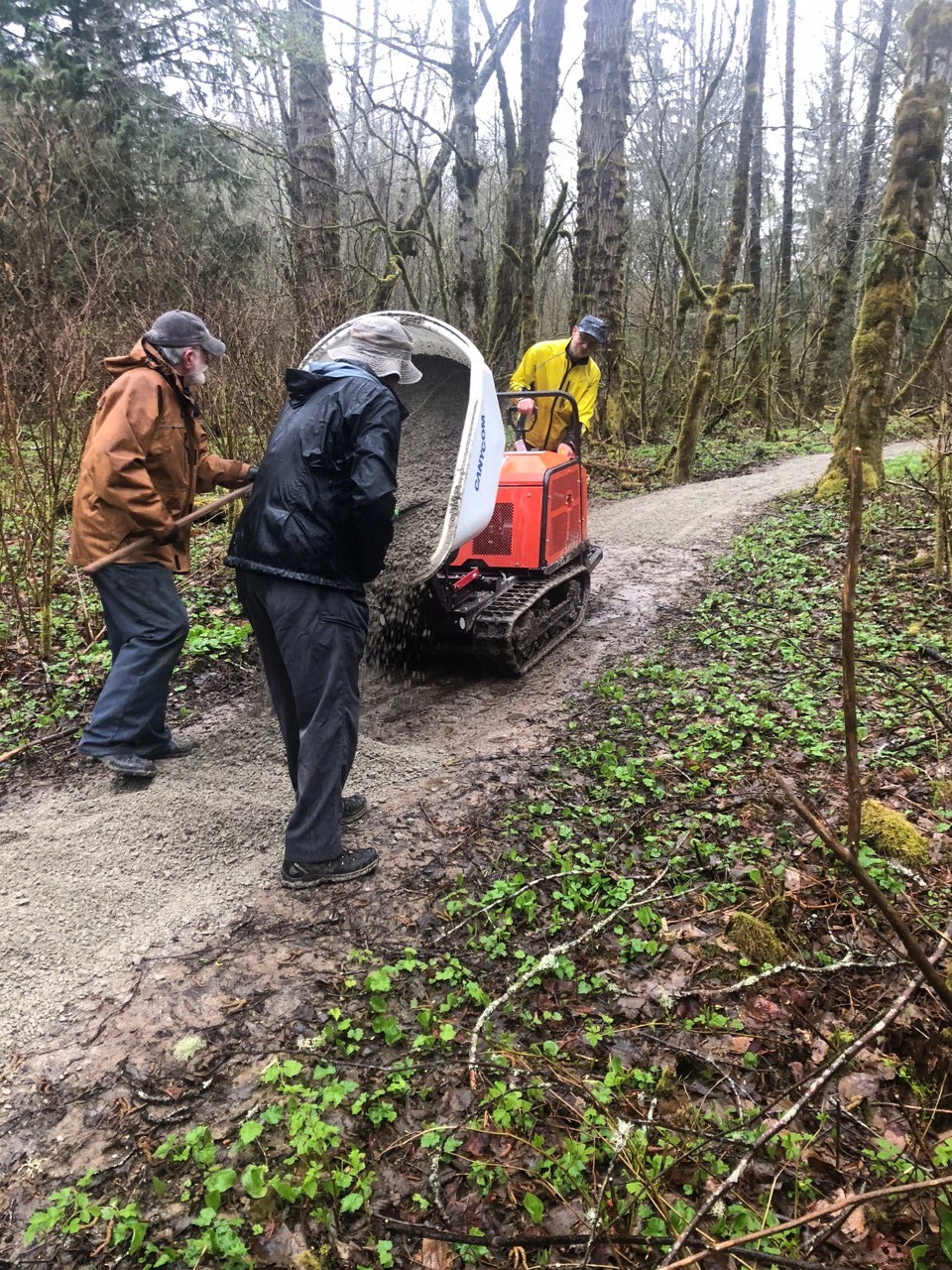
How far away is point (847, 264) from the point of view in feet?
55.8

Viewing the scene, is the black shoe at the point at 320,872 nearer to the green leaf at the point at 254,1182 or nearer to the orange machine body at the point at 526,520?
the green leaf at the point at 254,1182

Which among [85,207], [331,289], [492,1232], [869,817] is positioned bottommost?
[492,1232]

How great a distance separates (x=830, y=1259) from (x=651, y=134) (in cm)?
2078

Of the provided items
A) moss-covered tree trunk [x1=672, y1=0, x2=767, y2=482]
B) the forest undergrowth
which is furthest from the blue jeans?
moss-covered tree trunk [x1=672, y1=0, x2=767, y2=482]

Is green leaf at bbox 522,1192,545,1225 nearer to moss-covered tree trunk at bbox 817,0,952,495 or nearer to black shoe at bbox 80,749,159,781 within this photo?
black shoe at bbox 80,749,159,781

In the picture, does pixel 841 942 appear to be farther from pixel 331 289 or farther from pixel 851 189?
pixel 851 189

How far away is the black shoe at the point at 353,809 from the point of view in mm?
3626

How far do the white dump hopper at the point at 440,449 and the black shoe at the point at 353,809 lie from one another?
1310mm

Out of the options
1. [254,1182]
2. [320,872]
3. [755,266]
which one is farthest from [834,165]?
[254,1182]

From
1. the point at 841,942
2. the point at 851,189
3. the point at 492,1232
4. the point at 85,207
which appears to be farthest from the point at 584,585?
the point at 851,189

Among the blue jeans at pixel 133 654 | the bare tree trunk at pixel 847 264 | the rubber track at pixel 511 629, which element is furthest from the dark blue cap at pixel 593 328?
the bare tree trunk at pixel 847 264

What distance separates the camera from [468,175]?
10062 millimetres

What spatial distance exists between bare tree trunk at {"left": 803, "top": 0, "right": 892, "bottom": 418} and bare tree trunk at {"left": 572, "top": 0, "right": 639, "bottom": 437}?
7.84 m

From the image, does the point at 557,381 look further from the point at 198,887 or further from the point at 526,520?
the point at 198,887
